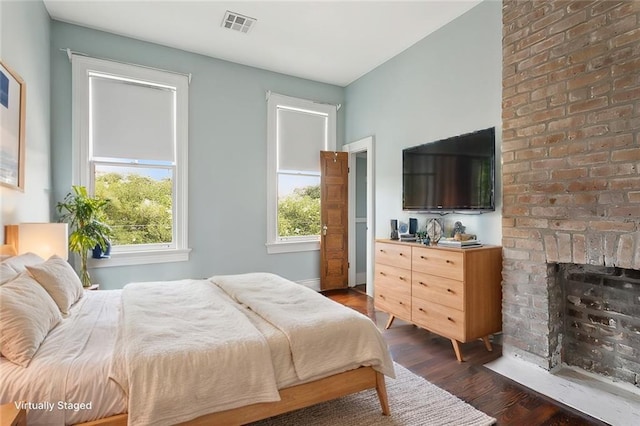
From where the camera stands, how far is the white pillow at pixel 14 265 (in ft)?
5.54

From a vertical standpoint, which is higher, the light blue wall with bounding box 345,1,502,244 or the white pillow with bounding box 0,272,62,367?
the light blue wall with bounding box 345,1,502,244

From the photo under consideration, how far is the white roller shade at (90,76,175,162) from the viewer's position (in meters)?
3.48

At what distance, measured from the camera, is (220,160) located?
4.12 m

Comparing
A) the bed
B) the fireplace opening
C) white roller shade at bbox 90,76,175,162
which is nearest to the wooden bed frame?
the bed

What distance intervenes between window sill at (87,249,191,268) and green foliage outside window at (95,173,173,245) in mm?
149

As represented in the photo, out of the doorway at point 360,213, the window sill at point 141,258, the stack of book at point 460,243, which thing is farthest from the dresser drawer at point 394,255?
the window sill at point 141,258

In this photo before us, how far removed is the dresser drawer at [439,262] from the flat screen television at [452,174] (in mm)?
521

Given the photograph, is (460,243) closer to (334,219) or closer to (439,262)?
(439,262)

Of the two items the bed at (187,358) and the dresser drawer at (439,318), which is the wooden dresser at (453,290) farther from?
the bed at (187,358)

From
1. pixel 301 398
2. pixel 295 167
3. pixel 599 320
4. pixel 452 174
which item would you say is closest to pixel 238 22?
pixel 295 167

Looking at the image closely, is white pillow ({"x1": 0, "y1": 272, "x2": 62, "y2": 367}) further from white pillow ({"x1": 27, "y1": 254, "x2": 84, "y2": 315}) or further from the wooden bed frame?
the wooden bed frame

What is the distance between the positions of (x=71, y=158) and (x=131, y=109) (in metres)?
0.80

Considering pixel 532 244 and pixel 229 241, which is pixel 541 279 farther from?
pixel 229 241

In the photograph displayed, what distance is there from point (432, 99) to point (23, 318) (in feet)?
12.1
